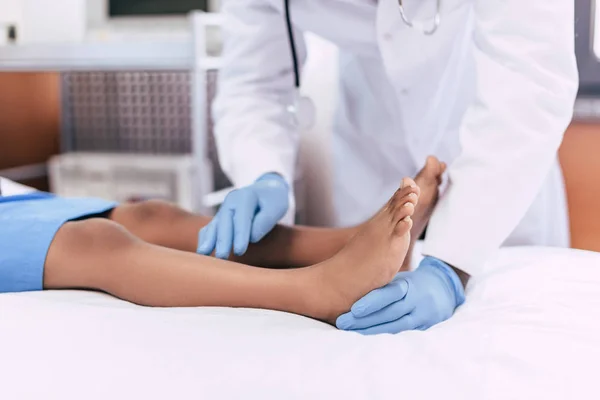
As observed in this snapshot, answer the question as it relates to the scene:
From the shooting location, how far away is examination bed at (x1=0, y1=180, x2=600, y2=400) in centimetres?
57

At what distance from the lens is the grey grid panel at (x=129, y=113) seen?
9.15ft

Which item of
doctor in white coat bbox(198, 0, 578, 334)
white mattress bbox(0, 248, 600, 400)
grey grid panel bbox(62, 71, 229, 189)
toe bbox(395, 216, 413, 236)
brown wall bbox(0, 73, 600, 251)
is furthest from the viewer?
grey grid panel bbox(62, 71, 229, 189)

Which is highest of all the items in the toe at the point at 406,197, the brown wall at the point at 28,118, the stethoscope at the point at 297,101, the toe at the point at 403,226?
the stethoscope at the point at 297,101

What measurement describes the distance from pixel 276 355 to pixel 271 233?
43cm

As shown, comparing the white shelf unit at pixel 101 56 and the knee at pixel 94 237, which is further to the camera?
the white shelf unit at pixel 101 56

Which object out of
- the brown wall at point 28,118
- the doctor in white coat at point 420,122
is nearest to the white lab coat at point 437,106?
the doctor in white coat at point 420,122

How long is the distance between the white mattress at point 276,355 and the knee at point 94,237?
123mm

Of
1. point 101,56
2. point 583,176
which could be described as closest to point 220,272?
point 583,176

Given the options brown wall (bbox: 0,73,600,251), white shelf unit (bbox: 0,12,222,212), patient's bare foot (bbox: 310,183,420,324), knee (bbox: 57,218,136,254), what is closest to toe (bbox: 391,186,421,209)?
patient's bare foot (bbox: 310,183,420,324)

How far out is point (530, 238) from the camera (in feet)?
4.08

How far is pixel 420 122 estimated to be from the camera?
50.3 inches

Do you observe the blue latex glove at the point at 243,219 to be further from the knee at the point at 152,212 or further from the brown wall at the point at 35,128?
the brown wall at the point at 35,128

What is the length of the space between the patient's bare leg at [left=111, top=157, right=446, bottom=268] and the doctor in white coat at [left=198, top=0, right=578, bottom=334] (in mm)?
31

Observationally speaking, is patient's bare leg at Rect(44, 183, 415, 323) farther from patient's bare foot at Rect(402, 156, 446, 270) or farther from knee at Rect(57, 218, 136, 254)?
patient's bare foot at Rect(402, 156, 446, 270)
